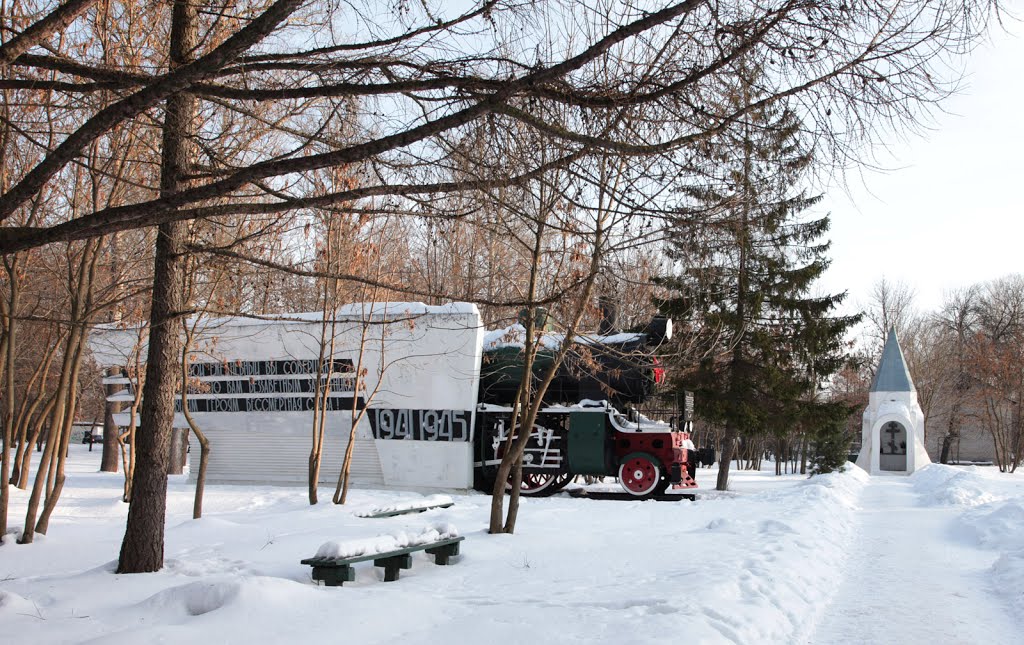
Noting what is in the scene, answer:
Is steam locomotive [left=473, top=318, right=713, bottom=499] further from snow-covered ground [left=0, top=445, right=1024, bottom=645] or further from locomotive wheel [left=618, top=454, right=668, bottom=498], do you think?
snow-covered ground [left=0, top=445, right=1024, bottom=645]

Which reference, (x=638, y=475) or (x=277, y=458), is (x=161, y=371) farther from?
(x=277, y=458)

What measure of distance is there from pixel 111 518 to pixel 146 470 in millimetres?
6785

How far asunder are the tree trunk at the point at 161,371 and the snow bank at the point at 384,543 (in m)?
1.66

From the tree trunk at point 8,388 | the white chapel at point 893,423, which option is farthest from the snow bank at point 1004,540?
the white chapel at point 893,423

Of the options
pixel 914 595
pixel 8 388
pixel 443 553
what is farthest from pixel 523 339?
pixel 914 595

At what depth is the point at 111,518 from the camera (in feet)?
44.4

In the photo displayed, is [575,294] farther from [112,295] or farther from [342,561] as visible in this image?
[112,295]

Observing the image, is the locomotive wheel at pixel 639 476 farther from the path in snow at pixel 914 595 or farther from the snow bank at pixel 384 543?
the snow bank at pixel 384 543

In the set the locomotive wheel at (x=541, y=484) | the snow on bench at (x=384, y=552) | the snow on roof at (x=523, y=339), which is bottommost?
the locomotive wheel at (x=541, y=484)

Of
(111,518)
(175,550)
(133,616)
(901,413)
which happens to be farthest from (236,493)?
(901,413)

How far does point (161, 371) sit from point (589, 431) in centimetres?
967

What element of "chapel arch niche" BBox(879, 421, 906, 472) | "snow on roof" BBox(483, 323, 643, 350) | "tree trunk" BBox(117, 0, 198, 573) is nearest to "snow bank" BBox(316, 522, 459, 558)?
"tree trunk" BBox(117, 0, 198, 573)

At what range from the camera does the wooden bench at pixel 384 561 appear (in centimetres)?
680

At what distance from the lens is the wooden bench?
680cm
